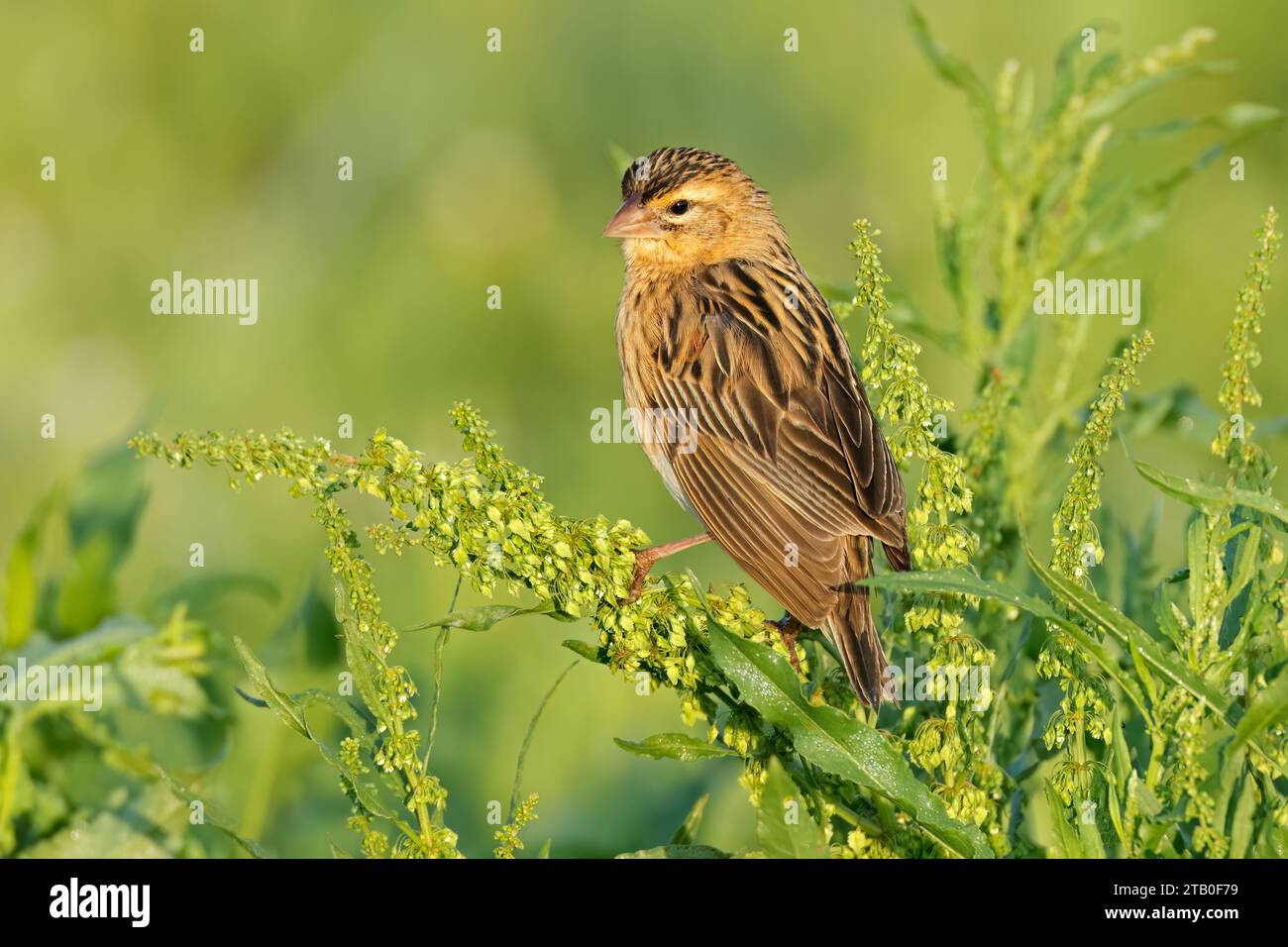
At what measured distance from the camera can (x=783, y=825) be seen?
100 inches

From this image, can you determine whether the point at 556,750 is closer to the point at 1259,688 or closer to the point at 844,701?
the point at 844,701

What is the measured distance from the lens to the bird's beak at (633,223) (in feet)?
15.7

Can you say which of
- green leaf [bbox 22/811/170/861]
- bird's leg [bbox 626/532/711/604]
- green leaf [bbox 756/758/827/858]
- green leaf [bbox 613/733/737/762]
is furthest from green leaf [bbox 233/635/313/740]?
green leaf [bbox 22/811/170/861]

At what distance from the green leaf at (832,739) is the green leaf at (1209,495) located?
0.66 meters

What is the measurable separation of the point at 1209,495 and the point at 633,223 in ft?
8.58

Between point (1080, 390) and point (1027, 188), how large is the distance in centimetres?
54

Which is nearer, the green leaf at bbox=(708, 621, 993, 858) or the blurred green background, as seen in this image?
the green leaf at bbox=(708, 621, 993, 858)

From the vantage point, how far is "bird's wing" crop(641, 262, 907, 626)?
12.2 feet

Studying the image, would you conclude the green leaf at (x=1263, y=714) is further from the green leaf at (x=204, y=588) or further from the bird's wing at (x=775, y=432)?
the green leaf at (x=204, y=588)

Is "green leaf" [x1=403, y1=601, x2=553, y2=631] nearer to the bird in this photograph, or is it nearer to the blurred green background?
the bird

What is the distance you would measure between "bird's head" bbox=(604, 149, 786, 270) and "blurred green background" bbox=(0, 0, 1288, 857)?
1433 mm

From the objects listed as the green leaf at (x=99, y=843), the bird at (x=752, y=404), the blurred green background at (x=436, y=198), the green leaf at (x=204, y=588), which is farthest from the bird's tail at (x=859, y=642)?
the blurred green background at (x=436, y=198)

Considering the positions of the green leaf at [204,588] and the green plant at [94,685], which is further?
the green leaf at [204,588]

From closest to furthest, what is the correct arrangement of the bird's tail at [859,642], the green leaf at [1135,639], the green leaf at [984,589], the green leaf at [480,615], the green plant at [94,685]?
the green leaf at [984,589]
the green leaf at [1135,639]
the green leaf at [480,615]
the bird's tail at [859,642]
the green plant at [94,685]
